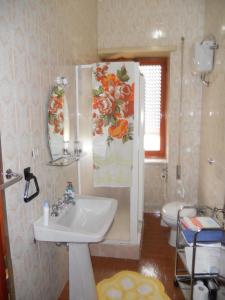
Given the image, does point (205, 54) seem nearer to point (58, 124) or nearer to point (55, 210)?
point (58, 124)

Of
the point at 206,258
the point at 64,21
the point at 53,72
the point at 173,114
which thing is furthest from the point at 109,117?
the point at 206,258

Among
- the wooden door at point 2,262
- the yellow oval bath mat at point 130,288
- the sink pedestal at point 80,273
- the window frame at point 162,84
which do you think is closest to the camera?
the wooden door at point 2,262

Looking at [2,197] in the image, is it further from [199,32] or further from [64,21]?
[199,32]

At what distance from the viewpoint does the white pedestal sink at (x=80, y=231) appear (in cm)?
151

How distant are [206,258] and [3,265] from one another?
1362 millimetres

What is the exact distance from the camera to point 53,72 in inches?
74.5

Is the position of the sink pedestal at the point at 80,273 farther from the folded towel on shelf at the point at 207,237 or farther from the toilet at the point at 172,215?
the toilet at the point at 172,215

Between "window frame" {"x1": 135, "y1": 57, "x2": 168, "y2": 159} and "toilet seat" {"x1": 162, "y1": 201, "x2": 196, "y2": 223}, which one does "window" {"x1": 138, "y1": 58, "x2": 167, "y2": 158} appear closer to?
"window frame" {"x1": 135, "y1": 57, "x2": 168, "y2": 159}

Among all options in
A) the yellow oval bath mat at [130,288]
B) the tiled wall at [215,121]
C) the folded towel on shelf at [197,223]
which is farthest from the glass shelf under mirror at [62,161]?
the tiled wall at [215,121]

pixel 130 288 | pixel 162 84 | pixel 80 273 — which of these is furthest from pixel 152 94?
pixel 80 273

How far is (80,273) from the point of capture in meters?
1.75

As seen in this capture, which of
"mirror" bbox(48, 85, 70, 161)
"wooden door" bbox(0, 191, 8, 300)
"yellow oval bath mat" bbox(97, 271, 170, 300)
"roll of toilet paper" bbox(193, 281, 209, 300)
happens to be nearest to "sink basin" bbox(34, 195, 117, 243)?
"wooden door" bbox(0, 191, 8, 300)

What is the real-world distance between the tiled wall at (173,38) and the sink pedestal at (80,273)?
2001 mm

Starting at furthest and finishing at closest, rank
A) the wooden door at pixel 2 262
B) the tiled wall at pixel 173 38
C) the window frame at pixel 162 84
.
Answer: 1. the window frame at pixel 162 84
2. the tiled wall at pixel 173 38
3. the wooden door at pixel 2 262
